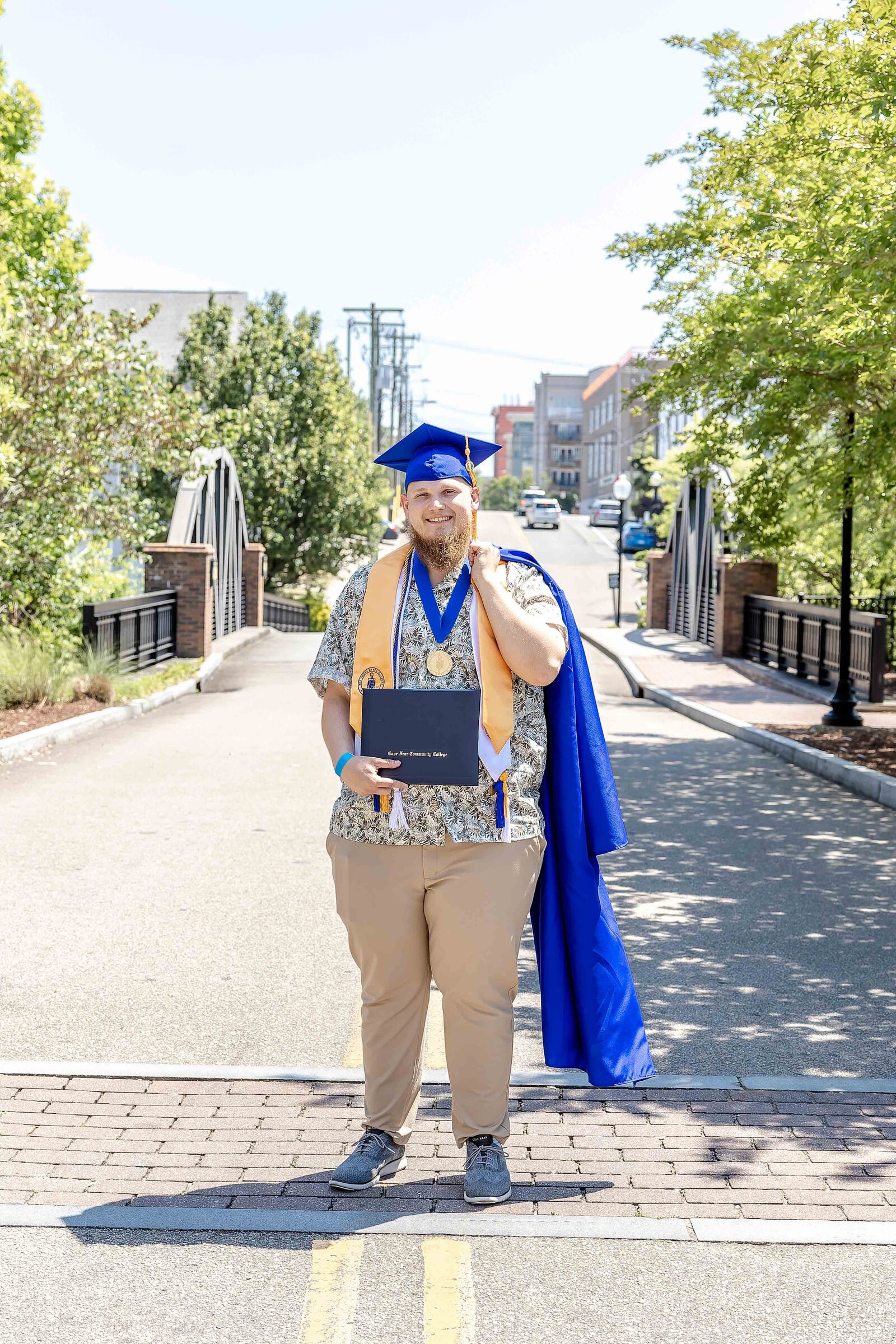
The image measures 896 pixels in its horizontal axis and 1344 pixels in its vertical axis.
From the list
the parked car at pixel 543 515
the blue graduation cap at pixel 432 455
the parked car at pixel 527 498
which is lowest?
the blue graduation cap at pixel 432 455

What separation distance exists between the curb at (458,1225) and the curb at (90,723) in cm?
933

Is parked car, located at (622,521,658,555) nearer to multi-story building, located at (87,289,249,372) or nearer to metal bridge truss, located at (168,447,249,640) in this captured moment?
multi-story building, located at (87,289,249,372)

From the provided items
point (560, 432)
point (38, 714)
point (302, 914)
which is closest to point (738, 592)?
point (38, 714)

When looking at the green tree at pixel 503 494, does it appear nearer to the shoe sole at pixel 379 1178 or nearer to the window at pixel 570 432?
the window at pixel 570 432

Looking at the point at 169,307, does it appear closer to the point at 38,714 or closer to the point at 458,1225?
the point at 38,714

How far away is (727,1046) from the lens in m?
5.57

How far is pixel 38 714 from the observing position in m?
15.6

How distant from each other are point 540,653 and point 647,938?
3656 millimetres

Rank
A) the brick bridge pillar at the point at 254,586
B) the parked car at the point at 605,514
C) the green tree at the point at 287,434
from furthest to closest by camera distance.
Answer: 1. the parked car at the point at 605,514
2. the green tree at the point at 287,434
3. the brick bridge pillar at the point at 254,586

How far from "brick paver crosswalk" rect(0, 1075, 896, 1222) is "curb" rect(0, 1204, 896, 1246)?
0.06 metres

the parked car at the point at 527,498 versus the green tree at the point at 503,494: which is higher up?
the green tree at the point at 503,494

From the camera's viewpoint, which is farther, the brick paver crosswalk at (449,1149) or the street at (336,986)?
the brick paver crosswalk at (449,1149)

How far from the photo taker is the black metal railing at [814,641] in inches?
739

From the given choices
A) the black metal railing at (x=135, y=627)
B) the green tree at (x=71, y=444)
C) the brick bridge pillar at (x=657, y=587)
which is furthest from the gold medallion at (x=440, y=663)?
the brick bridge pillar at (x=657, y=587)
